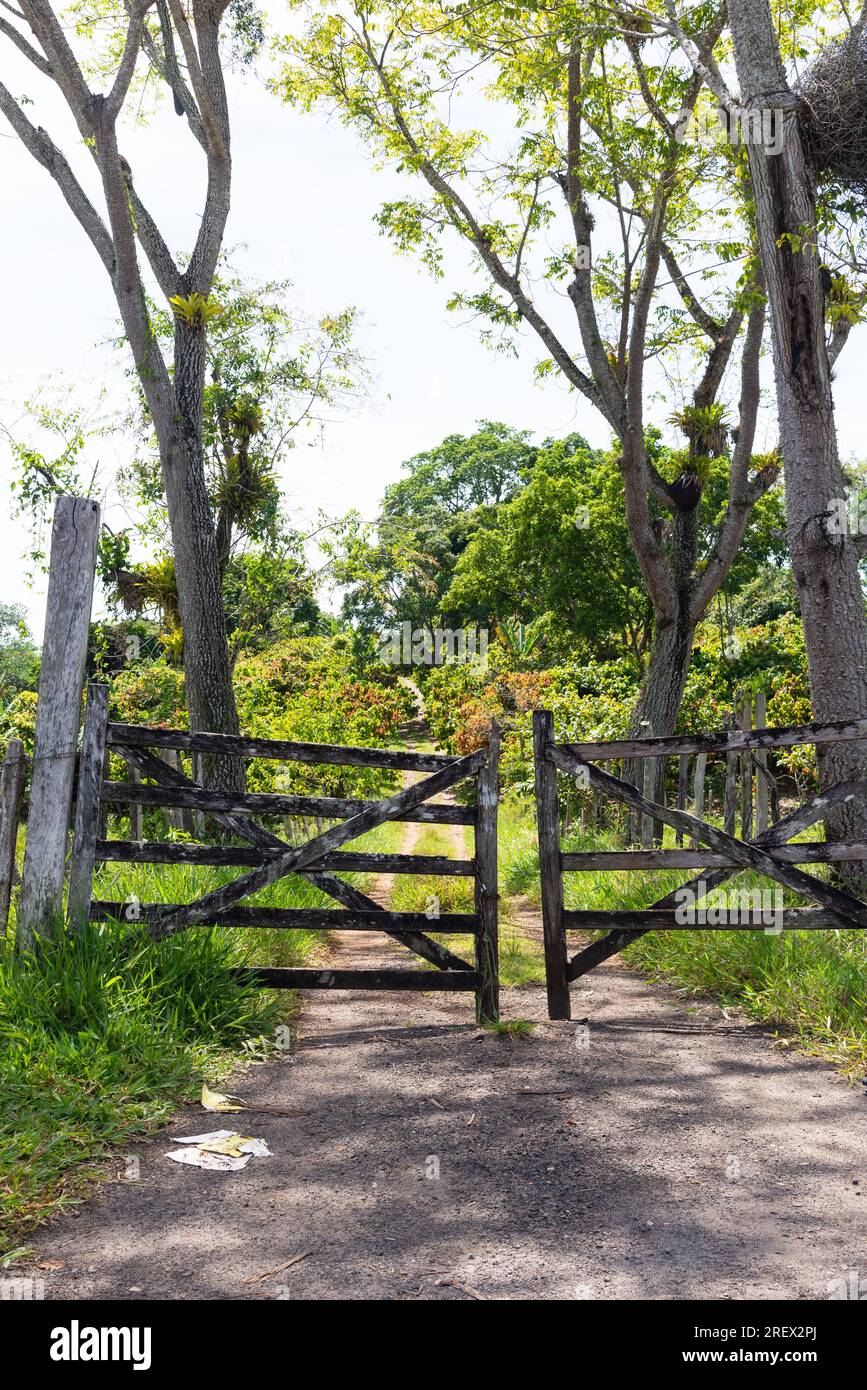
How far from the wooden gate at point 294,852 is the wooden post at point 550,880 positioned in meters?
0.34

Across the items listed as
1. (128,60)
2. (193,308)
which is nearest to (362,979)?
(193,308)

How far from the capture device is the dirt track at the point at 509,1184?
3180 mm

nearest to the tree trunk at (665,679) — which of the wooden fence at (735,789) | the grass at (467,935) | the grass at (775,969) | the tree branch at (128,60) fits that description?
the wooden fence at (735,789)

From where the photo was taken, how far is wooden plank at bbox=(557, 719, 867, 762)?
599 centimetres

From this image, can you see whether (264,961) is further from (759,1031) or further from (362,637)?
(362,637)

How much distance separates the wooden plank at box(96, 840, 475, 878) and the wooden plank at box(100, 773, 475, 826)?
0.23m

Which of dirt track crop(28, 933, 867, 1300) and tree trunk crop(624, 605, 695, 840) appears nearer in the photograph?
dirt track crop(28, 933, 867, 1300)

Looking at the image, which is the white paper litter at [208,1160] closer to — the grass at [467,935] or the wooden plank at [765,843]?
the grass at [467,935]

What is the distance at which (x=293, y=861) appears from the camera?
19.3 ft

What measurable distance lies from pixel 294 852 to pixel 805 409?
483 centimetres

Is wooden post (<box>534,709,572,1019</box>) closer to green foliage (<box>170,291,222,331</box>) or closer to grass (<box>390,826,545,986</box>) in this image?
grass (<box>390,826,545,986</box>)

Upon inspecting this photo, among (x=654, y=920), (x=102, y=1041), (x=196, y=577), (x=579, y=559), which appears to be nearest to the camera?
(x=102, y=1041)

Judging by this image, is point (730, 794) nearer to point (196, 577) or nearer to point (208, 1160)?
point (196, 577)

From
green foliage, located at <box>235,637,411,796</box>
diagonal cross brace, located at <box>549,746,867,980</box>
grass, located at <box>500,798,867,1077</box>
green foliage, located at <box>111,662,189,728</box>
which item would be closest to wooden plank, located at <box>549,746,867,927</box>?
diagonal cross brace, located at <box>549,746,867,980</box>
